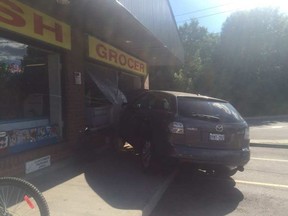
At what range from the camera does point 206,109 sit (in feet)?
25.1

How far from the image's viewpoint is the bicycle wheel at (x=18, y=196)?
401cm

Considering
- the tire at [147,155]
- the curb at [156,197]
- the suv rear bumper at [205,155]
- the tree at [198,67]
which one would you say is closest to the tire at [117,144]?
the tire at [147,155]

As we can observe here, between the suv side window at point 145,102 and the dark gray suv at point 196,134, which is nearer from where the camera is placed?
the dark gray suv at point 196,134

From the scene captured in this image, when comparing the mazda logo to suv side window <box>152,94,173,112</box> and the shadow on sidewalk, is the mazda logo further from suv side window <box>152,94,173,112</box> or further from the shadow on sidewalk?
the shadow on sidewalk

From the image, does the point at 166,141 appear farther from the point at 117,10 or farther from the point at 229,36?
the point at 229,36

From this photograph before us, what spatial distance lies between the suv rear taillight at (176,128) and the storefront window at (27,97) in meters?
2.52

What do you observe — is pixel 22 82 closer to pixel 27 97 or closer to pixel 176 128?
pixel 27 97

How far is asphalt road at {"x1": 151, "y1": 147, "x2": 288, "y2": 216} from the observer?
19.9 feet

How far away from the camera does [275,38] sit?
1419 inches

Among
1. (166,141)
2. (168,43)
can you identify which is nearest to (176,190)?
(166,141)

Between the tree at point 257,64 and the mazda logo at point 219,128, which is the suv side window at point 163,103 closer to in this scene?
the mazda logo at point 219,128

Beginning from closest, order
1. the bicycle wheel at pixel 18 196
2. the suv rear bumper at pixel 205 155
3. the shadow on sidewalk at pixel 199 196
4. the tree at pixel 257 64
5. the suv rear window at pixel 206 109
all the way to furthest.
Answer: the bicycle wheel at pixel 18 196 → the shadow on sidewalk at pixel 199 196 → the suv rear bumper at pixel 205 155 → the suv rear window at pixel 206 109 → the tree at pixel 257 64

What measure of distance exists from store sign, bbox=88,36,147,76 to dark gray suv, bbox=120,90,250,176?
116 inches

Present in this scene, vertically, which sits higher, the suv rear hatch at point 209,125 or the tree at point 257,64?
the tree at point 257,64
